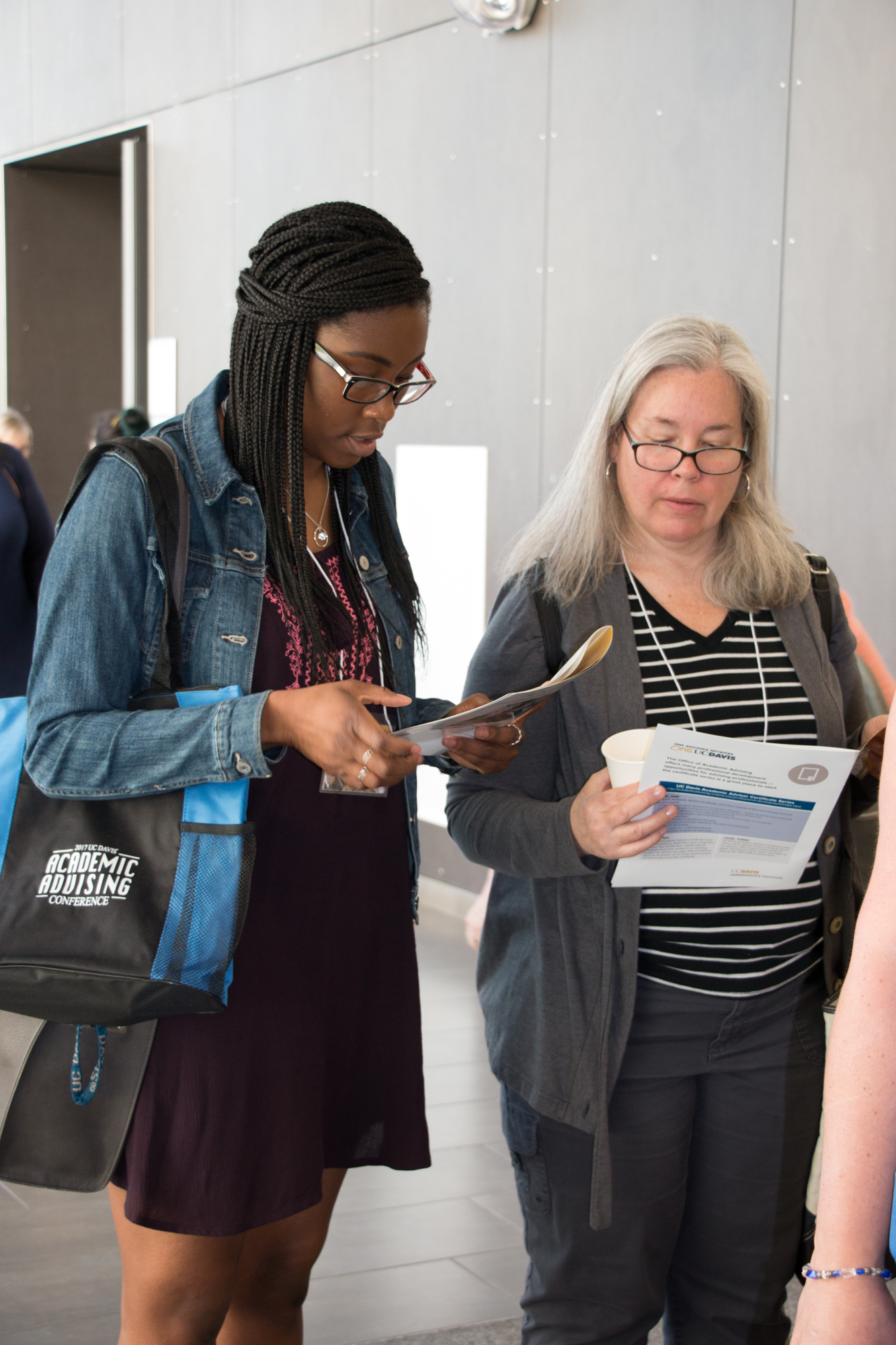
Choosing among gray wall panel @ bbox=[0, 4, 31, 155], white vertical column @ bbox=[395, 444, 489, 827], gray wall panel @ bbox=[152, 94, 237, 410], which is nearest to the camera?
white vertical column @ bbox=[395, 444, 489, 827]

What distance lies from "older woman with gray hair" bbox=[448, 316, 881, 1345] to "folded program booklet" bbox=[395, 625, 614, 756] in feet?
0.57

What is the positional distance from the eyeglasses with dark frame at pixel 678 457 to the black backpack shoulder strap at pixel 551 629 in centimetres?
26

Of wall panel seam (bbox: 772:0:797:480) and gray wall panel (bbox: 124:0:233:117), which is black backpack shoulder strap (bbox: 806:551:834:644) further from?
gray wall panel (bbox: 124:0:233:117)

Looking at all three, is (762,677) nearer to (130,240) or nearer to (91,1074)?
(91,1074)

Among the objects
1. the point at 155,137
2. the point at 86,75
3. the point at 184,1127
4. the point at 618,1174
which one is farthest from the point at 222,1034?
the point at 86,75

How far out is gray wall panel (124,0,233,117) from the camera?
715 cm

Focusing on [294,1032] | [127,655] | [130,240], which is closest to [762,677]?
[294,1032]

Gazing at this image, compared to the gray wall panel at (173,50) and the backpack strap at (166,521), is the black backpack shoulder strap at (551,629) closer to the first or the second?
the backpack strap at (166,521)

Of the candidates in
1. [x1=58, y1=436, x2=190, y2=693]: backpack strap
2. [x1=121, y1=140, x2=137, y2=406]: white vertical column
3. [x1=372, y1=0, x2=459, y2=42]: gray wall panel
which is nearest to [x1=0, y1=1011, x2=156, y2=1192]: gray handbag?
[x1=58, y1=436, x2=190, y2=693]: backpack strap

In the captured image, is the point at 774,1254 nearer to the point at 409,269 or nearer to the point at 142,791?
the point at 142,791

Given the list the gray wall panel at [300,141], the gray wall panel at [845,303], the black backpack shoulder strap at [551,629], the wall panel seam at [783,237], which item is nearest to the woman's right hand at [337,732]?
the black backpack shoulder strap at [551,629]

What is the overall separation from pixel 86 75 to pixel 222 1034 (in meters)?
8.49

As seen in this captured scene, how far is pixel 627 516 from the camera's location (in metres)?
2.11

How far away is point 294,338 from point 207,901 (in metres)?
0.70
